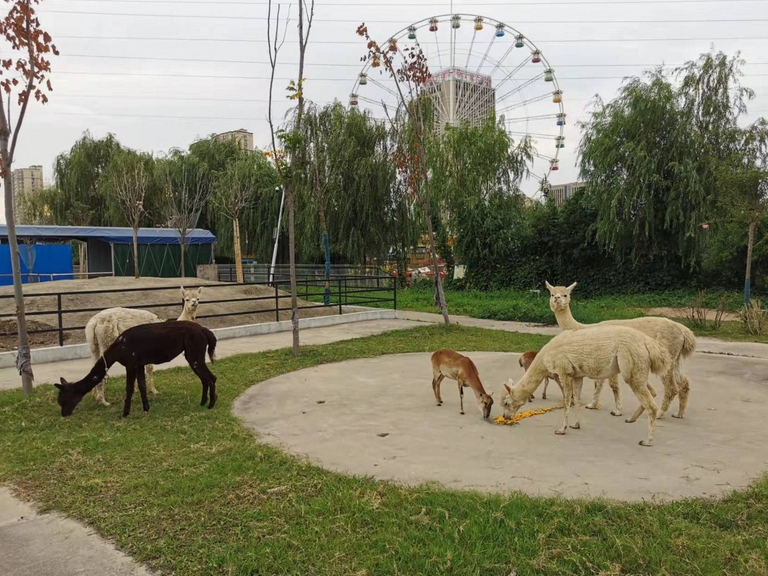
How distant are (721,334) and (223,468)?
12026 millimetres

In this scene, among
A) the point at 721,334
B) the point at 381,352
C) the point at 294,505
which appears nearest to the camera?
the point at 294,505

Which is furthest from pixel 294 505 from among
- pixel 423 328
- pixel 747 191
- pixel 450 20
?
pixel 450 20

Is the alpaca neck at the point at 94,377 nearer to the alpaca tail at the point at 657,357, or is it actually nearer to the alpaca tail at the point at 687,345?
the alpaca tail at the point at 657,357

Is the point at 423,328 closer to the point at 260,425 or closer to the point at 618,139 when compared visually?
the point at 260,425

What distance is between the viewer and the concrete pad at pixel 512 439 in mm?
4156

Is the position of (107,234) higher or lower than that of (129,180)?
lower

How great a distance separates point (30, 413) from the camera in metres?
6.05

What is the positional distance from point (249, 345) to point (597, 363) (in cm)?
761

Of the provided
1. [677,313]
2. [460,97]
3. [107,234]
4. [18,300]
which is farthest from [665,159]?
[107,234]

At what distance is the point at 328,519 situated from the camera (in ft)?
11.5

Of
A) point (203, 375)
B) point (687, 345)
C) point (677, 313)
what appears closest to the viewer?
point (687, 345)

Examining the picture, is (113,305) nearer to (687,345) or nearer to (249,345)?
(249,345)

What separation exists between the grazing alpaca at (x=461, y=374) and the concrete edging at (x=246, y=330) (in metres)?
5.37

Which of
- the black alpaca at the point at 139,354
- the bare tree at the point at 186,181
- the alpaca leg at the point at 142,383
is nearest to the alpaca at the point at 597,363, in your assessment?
the black alpaca at the point at 139,354
